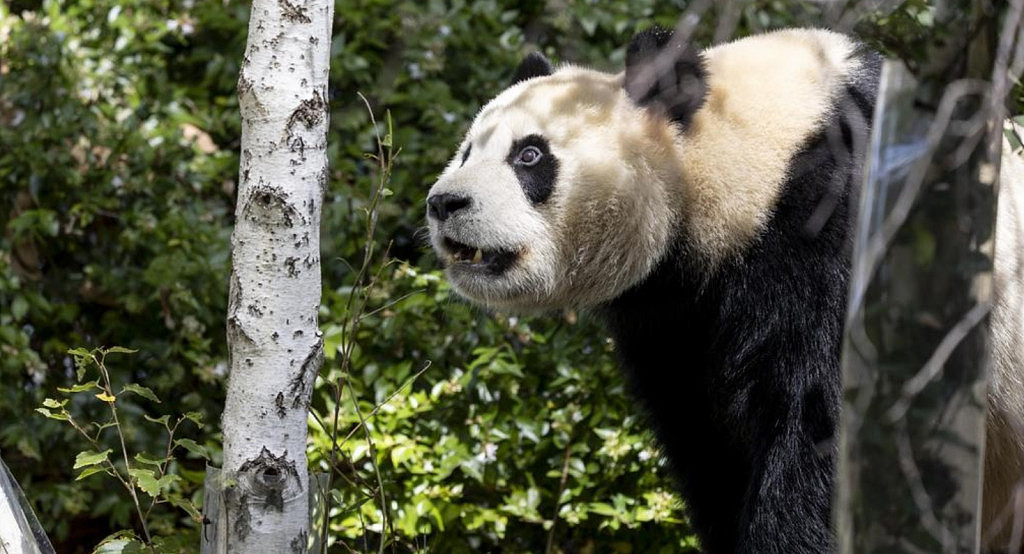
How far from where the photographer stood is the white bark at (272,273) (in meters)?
2.71

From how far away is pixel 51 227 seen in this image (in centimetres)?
515

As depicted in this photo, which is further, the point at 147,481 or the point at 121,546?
the point at 121,546

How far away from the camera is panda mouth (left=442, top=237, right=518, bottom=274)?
3318 mm

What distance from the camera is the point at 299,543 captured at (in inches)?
110

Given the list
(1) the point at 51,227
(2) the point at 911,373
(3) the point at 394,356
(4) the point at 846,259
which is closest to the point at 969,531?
(2) the point at 911,373

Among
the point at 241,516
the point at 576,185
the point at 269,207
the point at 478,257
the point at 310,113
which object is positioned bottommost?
the point at 241,516

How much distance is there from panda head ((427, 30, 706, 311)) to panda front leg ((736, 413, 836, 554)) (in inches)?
25.0

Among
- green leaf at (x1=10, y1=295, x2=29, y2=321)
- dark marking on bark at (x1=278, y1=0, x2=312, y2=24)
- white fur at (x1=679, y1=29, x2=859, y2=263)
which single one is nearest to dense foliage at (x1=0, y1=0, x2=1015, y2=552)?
green leaf at (x1=10, y1=295, x2=29, y2=321)

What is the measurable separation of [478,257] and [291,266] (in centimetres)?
76

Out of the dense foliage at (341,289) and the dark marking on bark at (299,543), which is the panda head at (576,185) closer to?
the dense foliage at (341,289)

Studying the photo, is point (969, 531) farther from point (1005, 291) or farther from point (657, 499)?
point (657, 499)

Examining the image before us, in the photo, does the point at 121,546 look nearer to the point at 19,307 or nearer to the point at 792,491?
the point at 792,491

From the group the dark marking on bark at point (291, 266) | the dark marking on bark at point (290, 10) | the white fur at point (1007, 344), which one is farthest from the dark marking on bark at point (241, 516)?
the white fur at point (1007, 344)

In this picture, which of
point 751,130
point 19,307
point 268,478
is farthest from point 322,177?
point 19,307
